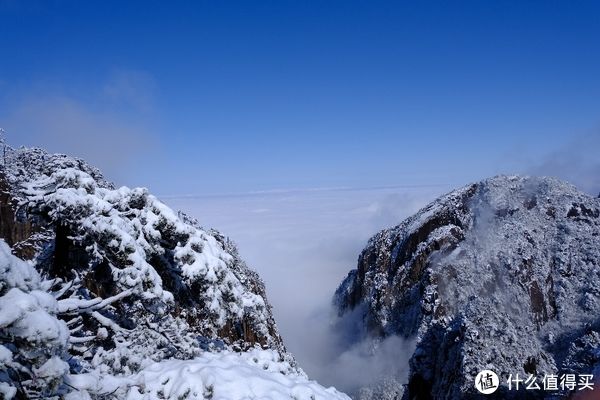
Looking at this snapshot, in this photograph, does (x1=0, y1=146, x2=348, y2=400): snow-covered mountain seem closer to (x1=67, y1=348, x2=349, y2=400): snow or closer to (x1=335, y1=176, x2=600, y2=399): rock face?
(x1=67, y1=348, x2=349, y2=400): snow

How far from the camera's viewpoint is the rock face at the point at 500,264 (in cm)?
7138

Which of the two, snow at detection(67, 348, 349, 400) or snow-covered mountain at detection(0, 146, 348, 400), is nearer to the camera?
snow at detection(67, 348, 349, 400)

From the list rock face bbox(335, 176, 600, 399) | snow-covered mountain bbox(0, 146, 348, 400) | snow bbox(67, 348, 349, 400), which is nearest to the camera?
snow bbox(67, 348, 349, 400)

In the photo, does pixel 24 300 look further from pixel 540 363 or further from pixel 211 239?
pixel 540 363

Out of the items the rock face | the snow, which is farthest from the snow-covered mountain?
the rock face

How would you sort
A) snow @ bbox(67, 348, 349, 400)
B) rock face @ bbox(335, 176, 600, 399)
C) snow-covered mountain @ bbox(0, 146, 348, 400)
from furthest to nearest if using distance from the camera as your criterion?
rock face @ bbox(335, 176, 600, 399) → snow-covered mountain @ bbox(0, 146, 348, 400) → snow @ bbox(67, 348, 349, 400)

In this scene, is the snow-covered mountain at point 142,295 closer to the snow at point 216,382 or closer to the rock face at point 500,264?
the snow at point 216,382

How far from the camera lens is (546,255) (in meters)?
81.1

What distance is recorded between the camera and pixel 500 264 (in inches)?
3091

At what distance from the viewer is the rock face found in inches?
2810

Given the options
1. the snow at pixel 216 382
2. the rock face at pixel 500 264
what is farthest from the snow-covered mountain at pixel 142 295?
the rock face at pixel 500 264

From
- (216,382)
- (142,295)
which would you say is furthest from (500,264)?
(142,295)

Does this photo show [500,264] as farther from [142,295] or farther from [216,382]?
[142,295]

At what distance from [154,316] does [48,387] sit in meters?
4.59
